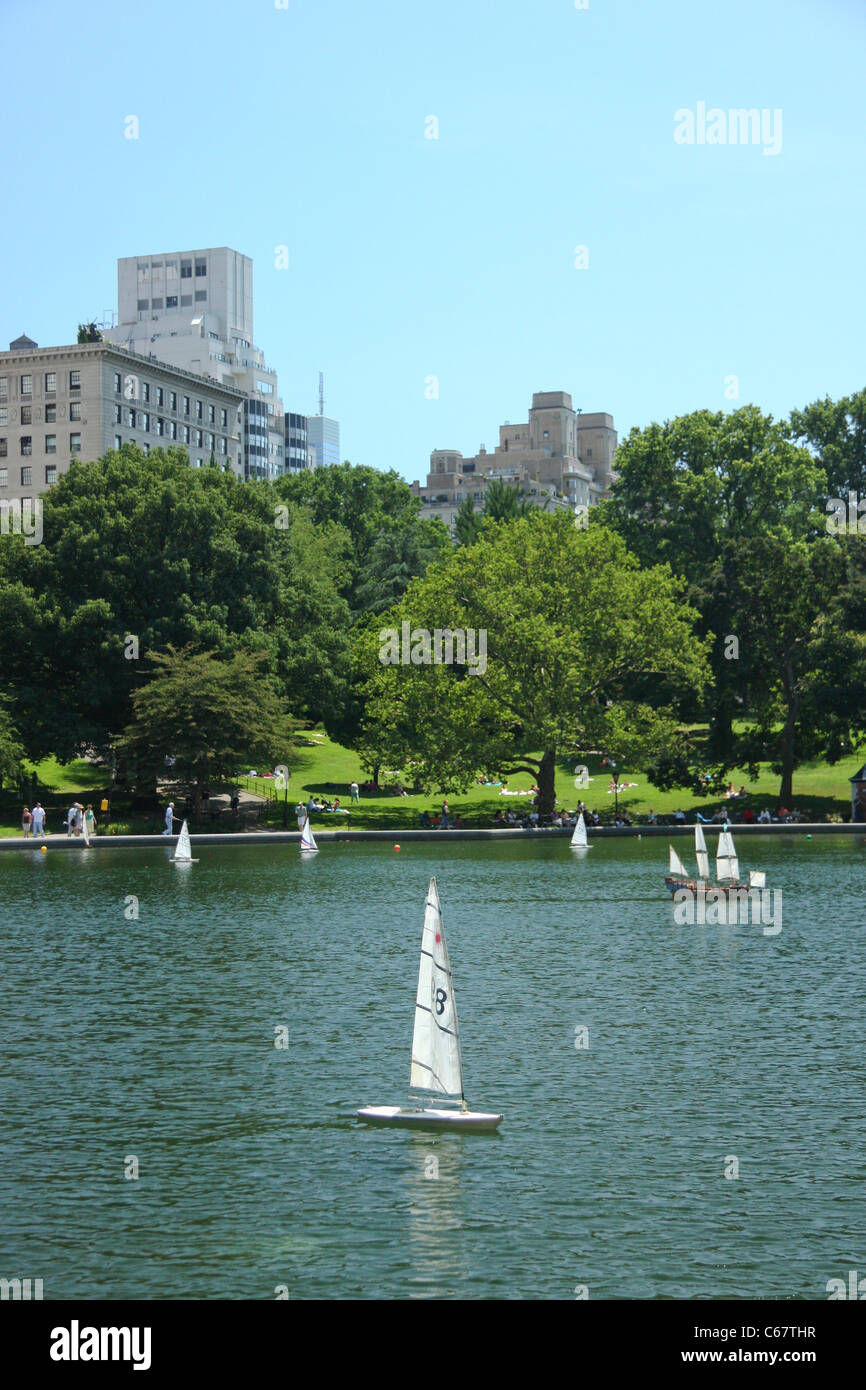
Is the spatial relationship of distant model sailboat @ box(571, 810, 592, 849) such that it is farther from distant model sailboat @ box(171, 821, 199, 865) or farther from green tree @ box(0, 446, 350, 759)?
green tree @ box(0, 446, 350, 759)

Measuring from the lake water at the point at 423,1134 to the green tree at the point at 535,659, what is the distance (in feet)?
133

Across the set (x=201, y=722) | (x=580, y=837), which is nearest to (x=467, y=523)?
(x=201, y=722)

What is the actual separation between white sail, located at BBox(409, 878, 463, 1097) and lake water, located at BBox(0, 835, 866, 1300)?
2.92 ft

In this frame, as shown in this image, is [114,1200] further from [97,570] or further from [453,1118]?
[97,570]

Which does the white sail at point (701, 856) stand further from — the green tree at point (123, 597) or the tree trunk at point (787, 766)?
the tree trunk at point (787, 766)

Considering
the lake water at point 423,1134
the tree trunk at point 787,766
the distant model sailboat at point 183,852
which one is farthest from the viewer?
the tree trunk at point 787,766

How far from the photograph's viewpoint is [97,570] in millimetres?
87562

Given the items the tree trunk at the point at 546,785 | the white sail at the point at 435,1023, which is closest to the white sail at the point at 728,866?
the white sail at the point at 435,1023

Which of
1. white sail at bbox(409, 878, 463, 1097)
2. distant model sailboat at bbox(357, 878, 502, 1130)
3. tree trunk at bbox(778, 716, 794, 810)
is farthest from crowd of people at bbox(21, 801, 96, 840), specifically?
white sail at bbox(409, 878, 463, 1097)

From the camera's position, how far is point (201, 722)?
80000mm

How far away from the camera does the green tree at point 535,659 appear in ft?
276

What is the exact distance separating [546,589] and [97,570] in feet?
81.5

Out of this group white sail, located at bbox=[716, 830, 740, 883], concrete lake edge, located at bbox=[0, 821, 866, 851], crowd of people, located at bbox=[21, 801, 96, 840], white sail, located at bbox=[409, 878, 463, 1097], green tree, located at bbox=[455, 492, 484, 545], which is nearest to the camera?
white sail, located at bbox=[409, 878, 463, 1097]

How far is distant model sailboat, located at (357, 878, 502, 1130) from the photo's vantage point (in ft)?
66.0
